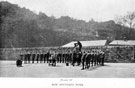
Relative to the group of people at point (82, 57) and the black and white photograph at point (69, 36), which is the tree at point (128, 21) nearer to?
the black and white photograph at point (69, 36)

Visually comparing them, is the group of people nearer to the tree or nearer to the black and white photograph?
the black and white photograph

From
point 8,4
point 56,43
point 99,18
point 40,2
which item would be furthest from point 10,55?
point 99,18

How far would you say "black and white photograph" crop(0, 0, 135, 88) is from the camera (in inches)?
334

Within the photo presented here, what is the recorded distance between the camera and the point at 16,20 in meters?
11.5

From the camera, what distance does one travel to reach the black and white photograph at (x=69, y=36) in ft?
27.8

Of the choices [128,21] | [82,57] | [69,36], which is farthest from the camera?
[69,36]

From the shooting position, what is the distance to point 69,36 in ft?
33.7

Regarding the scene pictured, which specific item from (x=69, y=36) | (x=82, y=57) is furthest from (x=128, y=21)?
(x=69, y=36)

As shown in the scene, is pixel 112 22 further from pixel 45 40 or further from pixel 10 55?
pixel 10 55

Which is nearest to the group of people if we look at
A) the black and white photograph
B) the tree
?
the black and white photograph

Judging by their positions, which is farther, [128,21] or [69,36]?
[69,36]

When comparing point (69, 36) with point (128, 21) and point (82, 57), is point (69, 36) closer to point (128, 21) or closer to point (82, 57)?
point (82, 57)

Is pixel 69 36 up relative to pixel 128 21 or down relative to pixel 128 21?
down

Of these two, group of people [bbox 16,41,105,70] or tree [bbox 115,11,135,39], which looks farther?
group of people [bbox 16,41,105,70]
